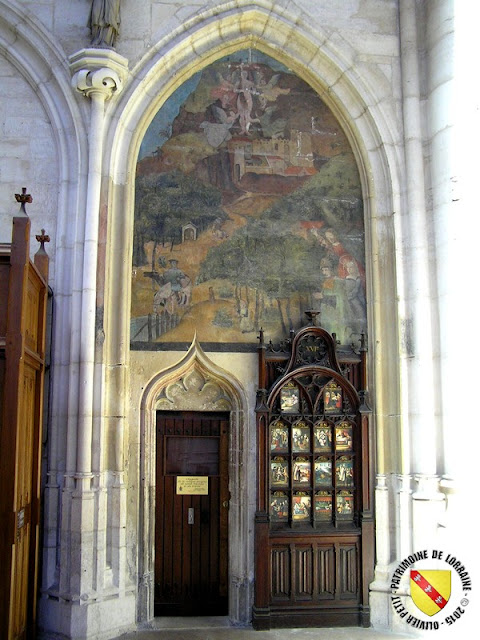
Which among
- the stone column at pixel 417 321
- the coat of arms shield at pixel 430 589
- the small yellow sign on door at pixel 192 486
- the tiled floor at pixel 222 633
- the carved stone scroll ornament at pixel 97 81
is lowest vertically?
the tiled floor at pixel 222 633

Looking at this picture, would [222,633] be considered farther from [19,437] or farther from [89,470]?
[19,437]

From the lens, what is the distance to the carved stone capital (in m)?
6.84

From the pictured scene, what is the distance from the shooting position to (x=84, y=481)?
254 inches

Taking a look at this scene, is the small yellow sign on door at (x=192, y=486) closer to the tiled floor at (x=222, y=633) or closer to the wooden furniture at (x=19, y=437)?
the tiled floor at (x=222, y=633)

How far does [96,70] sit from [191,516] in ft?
15.6

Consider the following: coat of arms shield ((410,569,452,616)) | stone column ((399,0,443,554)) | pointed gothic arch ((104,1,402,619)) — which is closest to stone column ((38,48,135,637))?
pointed gothic arch ((104,1,402,619))

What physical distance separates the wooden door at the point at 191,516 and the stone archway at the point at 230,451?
0.12m

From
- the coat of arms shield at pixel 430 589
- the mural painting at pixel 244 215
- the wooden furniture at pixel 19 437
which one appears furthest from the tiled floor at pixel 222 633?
the mural painting at pixel 244 215

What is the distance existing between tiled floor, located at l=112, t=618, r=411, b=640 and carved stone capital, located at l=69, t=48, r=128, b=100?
547cm

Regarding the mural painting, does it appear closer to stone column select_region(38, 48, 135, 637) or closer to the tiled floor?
stone column select_region(38, 48, 135, 637)

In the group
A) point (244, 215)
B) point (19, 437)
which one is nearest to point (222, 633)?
point (19, 437)

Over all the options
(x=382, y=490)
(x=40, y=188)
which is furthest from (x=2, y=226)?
(x=382, y=490)

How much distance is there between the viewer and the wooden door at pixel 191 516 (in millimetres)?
7027

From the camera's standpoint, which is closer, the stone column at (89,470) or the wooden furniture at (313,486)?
the stone column at (89,470)
